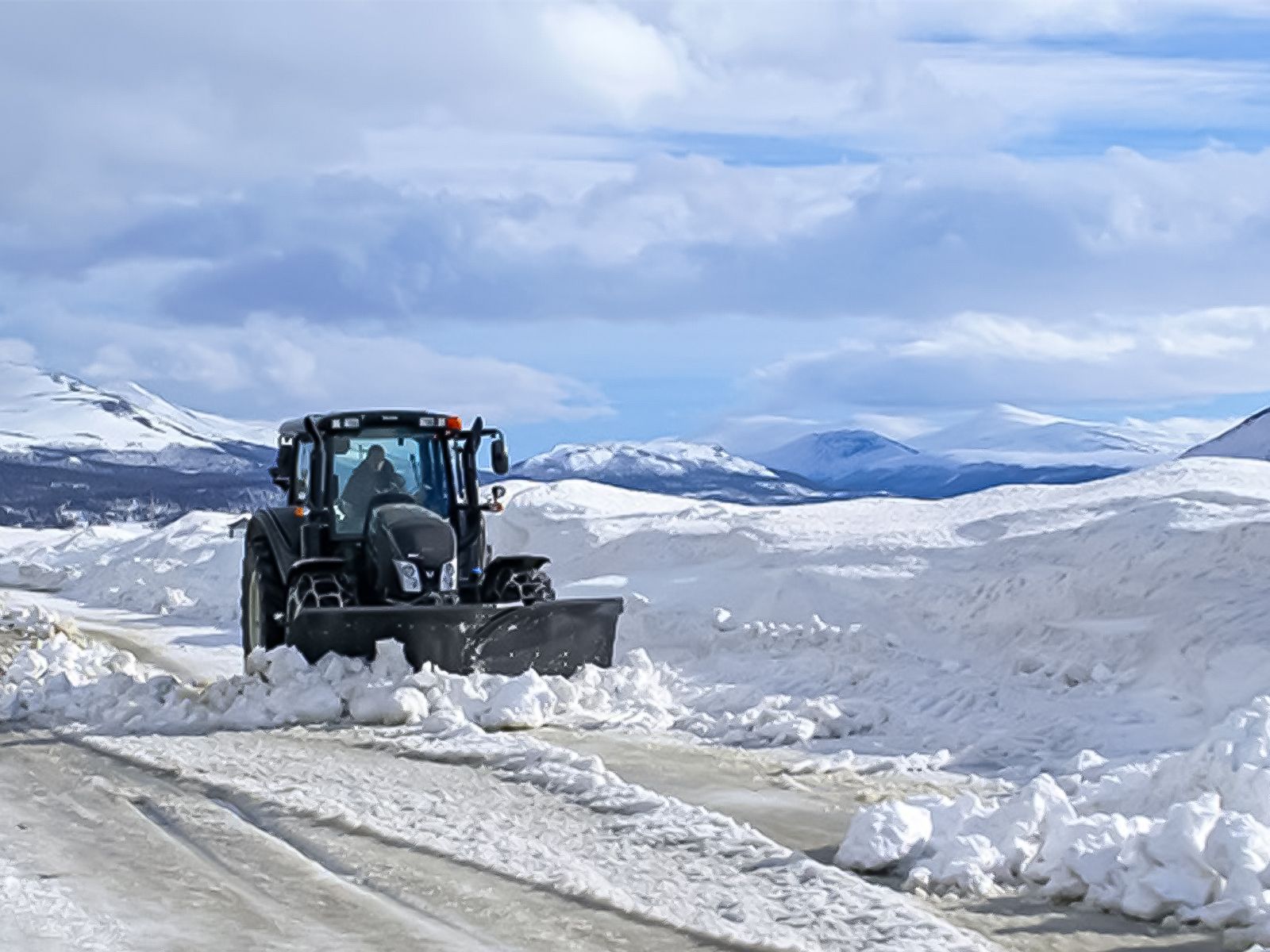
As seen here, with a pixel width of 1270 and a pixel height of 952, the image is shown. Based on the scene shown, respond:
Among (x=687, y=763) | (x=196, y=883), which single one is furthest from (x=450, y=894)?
(x=687, y=763)

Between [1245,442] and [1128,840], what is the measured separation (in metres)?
108

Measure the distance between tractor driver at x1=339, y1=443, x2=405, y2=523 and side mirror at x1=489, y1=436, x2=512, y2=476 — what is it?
0.96 m

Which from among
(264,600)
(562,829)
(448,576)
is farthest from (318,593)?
(562,829)

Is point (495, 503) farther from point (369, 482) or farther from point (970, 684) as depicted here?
point (970, 684)

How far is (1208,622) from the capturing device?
12.9 meters

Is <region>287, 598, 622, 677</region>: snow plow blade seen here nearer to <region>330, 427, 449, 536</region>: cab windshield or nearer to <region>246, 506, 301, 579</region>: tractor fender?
<region>246, 506, 301, 579</region>: tractor fender

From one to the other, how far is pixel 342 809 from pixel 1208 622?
716cm

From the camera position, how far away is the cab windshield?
13.3m

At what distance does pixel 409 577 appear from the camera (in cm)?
1264

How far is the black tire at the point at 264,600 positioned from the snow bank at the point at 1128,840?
6.69 meters

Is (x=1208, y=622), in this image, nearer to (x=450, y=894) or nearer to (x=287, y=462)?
(x=287, y=462)

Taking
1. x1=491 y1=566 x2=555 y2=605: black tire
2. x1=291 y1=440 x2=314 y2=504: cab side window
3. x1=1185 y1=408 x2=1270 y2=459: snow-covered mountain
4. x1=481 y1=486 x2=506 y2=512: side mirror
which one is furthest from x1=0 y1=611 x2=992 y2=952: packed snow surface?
x1=1185 y1=408 x2=1270 y2=459: snow-covered mountain

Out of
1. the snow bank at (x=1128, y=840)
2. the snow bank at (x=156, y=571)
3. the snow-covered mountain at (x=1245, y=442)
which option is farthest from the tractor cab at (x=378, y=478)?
the snow-covered mountain at (x=1245, y=442)

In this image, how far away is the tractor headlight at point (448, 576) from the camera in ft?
41.8
